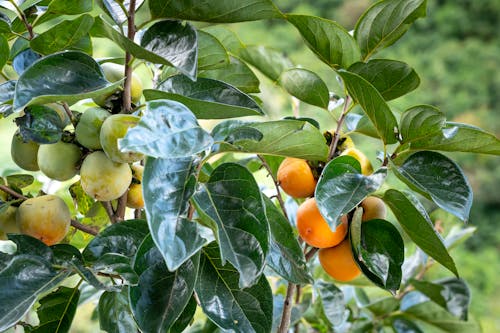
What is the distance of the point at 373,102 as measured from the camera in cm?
45

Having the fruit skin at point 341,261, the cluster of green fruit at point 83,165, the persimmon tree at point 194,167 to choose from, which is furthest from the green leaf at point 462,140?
the cluster of green fruit at point 83,165

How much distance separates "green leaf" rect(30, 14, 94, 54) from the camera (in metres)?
0.45

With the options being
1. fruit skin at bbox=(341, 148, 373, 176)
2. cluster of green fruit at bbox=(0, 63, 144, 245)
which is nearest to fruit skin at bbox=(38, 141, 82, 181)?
cluster of green fruit at bbox=(0, 63, 144, 245)

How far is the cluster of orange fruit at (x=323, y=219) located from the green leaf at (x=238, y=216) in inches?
4.2

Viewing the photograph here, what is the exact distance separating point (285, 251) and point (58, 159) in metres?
0.18

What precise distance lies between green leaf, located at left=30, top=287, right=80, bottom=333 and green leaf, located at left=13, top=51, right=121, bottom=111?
0.16m

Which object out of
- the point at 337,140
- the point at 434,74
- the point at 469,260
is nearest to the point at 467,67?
the point at 434,74

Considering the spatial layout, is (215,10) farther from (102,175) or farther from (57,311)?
(57,311)

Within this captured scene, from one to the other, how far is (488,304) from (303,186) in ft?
8.89

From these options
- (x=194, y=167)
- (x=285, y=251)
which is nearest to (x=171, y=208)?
(x=194, y=167)

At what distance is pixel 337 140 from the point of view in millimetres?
533

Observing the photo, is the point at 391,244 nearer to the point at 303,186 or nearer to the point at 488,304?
the point at 303,186

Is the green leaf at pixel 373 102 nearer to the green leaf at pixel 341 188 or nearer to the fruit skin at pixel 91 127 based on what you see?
the green leaf at pixel 341 188

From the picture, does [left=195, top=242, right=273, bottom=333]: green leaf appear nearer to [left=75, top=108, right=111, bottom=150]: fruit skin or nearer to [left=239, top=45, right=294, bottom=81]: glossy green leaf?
[left=75, top=108, right=111, bottom=150]: fruit skin
